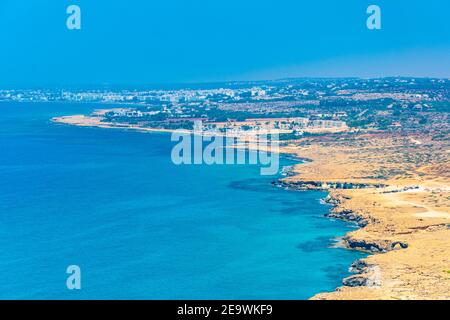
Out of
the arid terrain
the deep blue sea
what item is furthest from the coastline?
the deep blue sea

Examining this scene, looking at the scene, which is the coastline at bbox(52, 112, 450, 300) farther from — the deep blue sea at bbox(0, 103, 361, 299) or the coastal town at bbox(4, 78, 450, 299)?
the deep blue sea at bbox(0, 103, 361, 299)

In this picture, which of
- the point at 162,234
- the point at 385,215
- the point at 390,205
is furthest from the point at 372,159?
the point at 162,234
